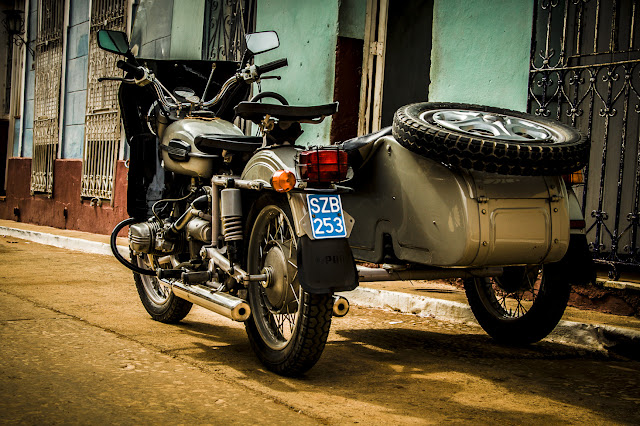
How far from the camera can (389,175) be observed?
12.6 ft

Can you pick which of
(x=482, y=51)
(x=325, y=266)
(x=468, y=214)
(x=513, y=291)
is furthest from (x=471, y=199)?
(x=482, y=51)

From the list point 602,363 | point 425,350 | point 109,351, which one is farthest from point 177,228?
point 602,363

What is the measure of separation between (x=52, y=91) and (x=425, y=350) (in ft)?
40.2

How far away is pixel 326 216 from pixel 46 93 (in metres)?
12.9

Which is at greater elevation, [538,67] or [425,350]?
[538,67]

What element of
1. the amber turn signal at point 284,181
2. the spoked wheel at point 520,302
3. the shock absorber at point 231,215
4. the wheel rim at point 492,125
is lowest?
the spoked wheel at point 520,302

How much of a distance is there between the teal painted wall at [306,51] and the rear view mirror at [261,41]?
2.80 meters

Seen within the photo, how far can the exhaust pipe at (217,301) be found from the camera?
3531 mm

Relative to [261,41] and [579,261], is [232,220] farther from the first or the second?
[579,261]

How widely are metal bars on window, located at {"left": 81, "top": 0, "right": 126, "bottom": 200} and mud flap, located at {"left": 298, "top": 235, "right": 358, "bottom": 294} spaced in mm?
8902

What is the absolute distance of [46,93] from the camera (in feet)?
48.3

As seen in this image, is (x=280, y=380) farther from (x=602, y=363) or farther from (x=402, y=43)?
(x=402, y=43)

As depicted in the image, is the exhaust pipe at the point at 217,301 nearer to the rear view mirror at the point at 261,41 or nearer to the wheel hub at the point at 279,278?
the wheel hub at the point at 279,278

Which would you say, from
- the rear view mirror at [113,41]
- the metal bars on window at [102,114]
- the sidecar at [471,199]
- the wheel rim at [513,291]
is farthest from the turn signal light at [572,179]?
the metal bars on window at [102,114]
